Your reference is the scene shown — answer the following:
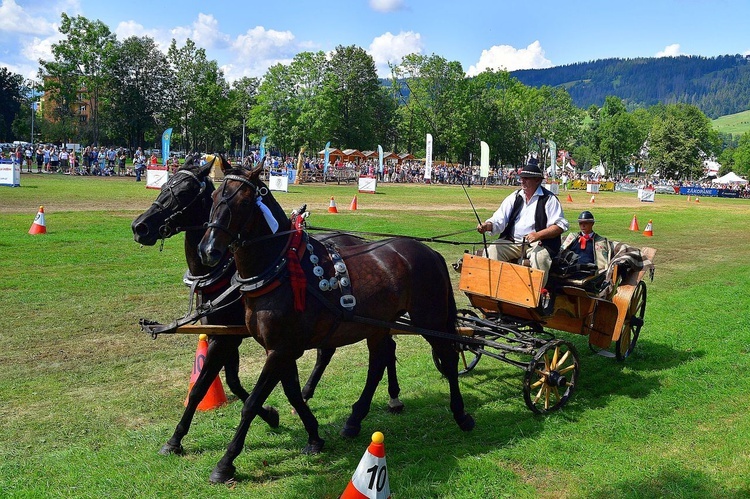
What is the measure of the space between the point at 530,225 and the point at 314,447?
382cm

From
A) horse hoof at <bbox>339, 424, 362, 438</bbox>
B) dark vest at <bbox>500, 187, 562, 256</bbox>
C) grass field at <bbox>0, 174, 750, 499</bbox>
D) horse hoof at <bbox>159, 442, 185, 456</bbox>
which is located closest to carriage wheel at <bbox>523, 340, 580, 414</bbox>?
grass field at <bbox>0, 174, 750, 499</bbox>

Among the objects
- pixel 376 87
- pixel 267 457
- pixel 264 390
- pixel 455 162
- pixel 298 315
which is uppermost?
pixel 376 87

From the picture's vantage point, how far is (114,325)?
30.3 feet

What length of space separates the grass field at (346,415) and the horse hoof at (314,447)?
9cm

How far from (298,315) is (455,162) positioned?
260ft

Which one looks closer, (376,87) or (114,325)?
(114,325)

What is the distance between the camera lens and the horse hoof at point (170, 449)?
17.6ft

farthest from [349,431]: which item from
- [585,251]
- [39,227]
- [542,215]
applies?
[39,227]

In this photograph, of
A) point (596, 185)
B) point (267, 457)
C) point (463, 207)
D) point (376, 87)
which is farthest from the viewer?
point (376, 87)

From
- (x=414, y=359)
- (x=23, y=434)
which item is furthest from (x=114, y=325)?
(x=414, y=359)

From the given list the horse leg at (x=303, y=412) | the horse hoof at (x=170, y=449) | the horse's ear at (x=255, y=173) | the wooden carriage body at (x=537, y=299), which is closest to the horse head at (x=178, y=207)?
the horse's ear at (x=255, y=173)

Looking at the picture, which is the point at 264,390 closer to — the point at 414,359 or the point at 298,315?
the point at 298,315

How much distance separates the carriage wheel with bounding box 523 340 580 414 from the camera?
655 cm

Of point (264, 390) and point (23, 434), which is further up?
point (264, 390)
